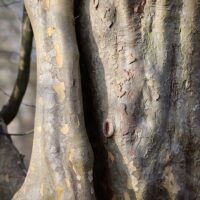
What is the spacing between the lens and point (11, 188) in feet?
5.06

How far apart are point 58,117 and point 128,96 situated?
0.13m

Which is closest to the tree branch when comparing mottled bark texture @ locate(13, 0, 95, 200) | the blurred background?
mottled bark texture @ locate(13, 0, 95, 200)

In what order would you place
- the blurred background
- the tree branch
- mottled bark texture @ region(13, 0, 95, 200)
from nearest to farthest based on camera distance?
mottled bark texture @ region(13, 0, 95, 200), the tree branch, the blurred background

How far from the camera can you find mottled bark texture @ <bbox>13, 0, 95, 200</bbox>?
1.08 metres

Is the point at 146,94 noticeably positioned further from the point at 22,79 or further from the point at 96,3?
the point at 22,79

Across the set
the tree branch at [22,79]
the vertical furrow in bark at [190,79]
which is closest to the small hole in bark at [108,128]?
the vertical furrow in bark at [190,79]

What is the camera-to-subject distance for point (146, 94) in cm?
113

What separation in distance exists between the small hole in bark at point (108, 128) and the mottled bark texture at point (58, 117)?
0.05 m

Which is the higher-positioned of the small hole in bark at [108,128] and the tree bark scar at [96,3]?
the tree bark scar at [96,3]

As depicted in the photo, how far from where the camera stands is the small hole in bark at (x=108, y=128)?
3.74ft

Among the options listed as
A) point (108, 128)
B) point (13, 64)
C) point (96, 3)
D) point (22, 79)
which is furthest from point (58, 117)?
point (13, 64)

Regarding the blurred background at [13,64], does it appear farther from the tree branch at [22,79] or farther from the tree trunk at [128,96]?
the tree trunk at [128,96]

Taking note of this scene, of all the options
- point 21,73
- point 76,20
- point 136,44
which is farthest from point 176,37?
point 21,73

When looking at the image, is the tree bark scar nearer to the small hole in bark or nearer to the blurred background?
the small hole in bark
